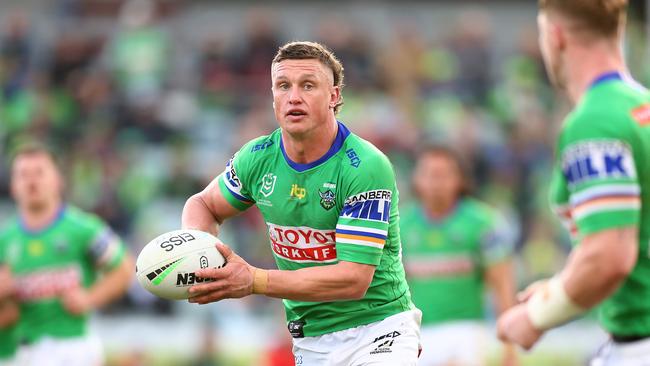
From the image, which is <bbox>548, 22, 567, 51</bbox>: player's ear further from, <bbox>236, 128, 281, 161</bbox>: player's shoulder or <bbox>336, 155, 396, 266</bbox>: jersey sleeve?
<bbox>236, 128, 281, 161</bbox>: player's shoulder

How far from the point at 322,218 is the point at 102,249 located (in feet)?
15.7

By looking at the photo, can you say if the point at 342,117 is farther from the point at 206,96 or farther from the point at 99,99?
the point at 99,99

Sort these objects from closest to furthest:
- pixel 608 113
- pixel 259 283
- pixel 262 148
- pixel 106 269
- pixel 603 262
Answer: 1. pixel 603 262
2. pixel 608 113
3. pixel 259 283
4. pixel 262 148
5. pixel 106 269

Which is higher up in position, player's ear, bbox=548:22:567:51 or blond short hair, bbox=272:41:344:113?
blond short hair, bbox=272:41:344:113

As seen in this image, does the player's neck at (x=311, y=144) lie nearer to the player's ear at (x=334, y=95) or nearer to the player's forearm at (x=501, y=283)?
the player's ear at (x=334, y=95)

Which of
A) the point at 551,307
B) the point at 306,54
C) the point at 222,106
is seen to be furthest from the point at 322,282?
the point at 222,106

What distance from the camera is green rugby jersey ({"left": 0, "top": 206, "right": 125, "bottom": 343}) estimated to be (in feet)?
32.5

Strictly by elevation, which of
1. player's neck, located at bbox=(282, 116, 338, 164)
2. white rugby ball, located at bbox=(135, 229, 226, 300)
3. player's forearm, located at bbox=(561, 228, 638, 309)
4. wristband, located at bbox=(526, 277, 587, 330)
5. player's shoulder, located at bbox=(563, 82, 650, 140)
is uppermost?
player's neck, located at bbox=(282, 116, 338, 164)

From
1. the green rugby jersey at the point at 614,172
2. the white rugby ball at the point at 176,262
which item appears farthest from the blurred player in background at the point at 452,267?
the green rugby jersey at the point at 614,172

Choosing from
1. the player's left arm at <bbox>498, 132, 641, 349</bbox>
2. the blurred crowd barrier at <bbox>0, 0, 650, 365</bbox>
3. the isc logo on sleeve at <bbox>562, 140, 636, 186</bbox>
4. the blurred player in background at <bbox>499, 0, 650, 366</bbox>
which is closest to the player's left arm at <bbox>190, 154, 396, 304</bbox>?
the blurred player in background at <bbox>499, 0, 650, 366</bbox>

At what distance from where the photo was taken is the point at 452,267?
34.2ft

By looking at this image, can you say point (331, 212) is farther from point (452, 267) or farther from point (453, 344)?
point (453, 344)

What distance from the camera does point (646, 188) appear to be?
4.21 m

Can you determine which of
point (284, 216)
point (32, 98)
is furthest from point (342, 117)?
point (284, 216)
